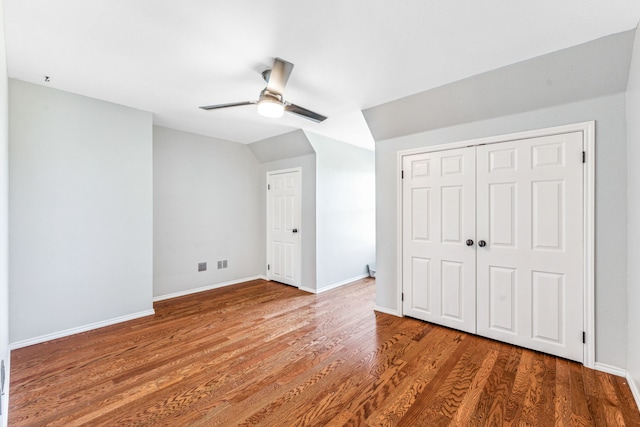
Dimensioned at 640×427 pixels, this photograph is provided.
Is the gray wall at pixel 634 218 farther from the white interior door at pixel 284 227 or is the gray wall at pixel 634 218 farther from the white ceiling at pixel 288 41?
the white interior door at pixel 284 227

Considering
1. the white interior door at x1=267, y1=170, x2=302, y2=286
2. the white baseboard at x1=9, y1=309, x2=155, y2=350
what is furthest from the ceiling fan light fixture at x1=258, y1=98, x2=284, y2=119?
the white baseboard at x1=9, y1=309, x2=155, y2=350

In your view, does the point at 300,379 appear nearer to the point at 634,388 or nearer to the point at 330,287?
the point at 634,388

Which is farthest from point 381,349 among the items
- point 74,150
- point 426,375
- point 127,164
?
point 74,150

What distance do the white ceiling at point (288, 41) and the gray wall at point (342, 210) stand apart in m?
1.74

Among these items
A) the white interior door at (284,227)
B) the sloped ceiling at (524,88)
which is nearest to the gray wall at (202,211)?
the white interior door at (284,227)

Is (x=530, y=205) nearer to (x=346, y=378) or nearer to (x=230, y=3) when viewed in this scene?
(x=346, y=378)

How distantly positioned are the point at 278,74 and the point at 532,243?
267 cm

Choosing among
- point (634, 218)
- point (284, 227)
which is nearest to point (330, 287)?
point (284, 227)

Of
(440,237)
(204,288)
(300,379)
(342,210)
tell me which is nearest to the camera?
(300,379)

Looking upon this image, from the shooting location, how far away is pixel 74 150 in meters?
2.88

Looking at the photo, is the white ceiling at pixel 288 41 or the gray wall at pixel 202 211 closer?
the white ceiling at pixel 288 41

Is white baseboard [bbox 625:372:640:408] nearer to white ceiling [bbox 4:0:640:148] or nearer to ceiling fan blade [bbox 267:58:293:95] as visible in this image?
white ceiling [bbox 4:0:640:148]

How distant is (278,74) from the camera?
2.27 m

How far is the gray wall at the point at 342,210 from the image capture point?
4.45m
